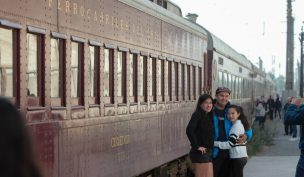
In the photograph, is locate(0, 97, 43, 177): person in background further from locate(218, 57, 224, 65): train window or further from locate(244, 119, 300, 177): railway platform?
locate(218, 57, 224, 65): train window

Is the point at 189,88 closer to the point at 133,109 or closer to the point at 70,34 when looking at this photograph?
the point at 133,109

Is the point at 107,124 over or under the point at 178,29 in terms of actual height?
under

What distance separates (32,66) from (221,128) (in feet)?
11.4

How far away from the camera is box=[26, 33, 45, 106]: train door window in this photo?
4.72 m

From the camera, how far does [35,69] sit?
15.9 feet

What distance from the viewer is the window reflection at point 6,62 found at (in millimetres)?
4246

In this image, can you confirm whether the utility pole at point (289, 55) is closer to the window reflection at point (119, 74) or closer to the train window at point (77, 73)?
the window reflection at point (119, 74)

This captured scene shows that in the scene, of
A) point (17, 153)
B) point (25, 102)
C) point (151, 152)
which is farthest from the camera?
point (151, 152)

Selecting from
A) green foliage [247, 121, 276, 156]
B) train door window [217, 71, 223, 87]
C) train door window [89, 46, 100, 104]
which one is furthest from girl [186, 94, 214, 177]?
green foliage [247, 121, 276, 156]

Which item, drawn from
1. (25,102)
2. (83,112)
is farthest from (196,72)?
(25,102)

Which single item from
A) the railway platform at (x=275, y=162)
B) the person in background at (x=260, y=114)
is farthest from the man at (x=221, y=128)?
the person in background at (x=260, y=114)

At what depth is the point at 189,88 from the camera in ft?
39.5

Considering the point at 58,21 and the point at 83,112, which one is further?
the point at 83,112

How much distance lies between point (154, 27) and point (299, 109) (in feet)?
10.0
